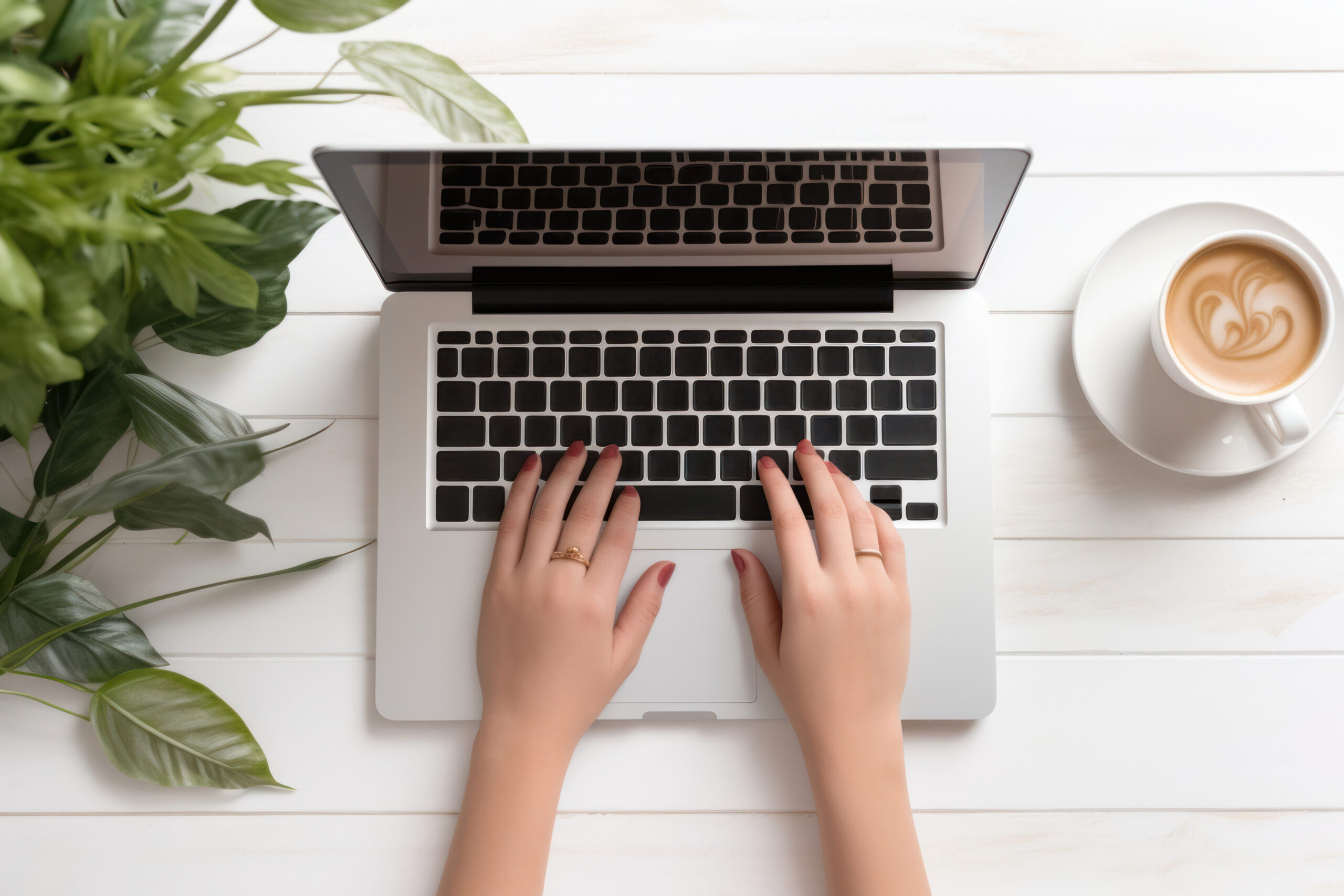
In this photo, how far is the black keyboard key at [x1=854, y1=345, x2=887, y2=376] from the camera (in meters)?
0.68

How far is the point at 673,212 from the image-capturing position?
59 cm

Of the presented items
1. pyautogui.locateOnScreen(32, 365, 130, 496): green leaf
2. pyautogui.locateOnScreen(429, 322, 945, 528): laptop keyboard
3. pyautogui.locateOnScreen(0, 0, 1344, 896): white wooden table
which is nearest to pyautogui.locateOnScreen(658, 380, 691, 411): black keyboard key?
pyautogui.locateOnScreen(429, 322, 945, 528): laptop keyboard

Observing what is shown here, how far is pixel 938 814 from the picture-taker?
0.70 meters

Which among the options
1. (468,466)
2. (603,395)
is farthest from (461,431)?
(603,395)

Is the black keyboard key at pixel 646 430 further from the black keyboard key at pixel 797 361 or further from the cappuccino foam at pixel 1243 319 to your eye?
the cappuccino foam at pixel 1243 319

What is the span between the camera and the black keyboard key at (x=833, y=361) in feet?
2.24

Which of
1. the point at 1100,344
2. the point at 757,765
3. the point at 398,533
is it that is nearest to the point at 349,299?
the point at 398,533

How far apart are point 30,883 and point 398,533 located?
0.48m

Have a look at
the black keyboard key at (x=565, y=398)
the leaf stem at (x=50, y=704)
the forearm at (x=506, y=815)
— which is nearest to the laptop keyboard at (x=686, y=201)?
the black keyboard key at (x=565, y=398)

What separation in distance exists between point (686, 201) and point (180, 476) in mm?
411

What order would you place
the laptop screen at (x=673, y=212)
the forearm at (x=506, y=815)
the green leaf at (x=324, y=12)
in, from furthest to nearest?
the forearm at (x=506, y=815), the laptop screen at (x=673, y=212), the green leaf at (x=324, y=12)

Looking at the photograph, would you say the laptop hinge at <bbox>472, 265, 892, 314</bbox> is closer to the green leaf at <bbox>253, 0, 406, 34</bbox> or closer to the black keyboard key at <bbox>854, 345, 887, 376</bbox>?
the black keyboard key at <bbox>854, 345, 887, 376</bbox>

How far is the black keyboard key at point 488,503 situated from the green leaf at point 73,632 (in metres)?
0.32

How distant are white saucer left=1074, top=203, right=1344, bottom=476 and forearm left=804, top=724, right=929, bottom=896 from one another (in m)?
0.36
